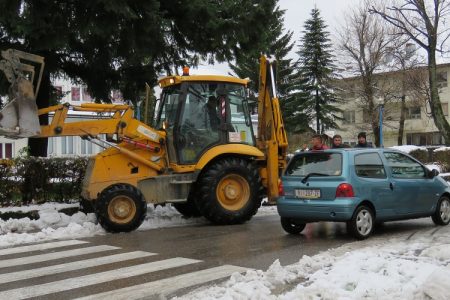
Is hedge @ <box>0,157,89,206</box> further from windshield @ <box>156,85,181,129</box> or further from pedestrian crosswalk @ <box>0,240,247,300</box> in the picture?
pedestrian crosswalk @ <box>0,240,247,300</box>

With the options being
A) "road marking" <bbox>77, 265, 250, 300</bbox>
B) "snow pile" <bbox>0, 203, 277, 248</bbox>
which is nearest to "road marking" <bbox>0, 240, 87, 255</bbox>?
"snow pile" <bbox>0, 203, 277, 248</bbox>

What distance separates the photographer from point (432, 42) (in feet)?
98.7

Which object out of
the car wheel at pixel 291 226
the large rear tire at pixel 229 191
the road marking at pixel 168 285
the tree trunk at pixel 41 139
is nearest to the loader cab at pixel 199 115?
the large rear tire at pixel 229 191

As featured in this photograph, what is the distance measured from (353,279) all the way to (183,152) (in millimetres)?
6040

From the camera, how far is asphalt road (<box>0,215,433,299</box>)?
6590 millimetres

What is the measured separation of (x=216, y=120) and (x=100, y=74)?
659 cm

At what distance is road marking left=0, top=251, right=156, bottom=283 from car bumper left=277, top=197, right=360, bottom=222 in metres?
2.75

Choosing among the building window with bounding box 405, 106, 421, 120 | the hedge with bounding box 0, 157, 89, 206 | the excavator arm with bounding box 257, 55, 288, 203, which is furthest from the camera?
the building window with bounding box 405, 106, 421, 120

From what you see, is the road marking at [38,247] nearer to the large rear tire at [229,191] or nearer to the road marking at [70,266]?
the road marking at [70,266]

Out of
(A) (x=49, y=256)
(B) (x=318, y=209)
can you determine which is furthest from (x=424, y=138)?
(A) (x=49, y=256)

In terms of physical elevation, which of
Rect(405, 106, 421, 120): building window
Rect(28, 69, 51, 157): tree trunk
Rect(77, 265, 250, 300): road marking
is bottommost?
Rect(77, 265, 250, 300): road marking

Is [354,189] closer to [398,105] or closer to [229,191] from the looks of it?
[229,191]

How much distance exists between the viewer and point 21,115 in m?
10.1

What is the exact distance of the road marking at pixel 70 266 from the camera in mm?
7320
